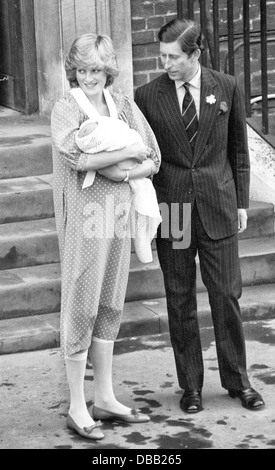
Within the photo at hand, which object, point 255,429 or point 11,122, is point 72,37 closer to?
point 11,122

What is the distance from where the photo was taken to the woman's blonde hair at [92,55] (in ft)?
16.3

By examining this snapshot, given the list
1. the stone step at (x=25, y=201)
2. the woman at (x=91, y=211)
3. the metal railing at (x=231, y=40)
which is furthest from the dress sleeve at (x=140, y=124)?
the metal railing at (x=231, y=40)

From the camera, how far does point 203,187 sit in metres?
5.37

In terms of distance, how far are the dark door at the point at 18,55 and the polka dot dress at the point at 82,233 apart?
133 inches

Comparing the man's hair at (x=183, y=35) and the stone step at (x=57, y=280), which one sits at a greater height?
the man's hair at (x=183, y=35)

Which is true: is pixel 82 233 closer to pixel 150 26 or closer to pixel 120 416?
pixel 120 416

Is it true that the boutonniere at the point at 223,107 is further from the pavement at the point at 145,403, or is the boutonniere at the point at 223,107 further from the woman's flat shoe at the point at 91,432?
the woman's flat shoe at the point at 91,432

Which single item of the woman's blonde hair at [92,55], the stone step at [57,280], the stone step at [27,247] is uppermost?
the woman's blonde hair at [92,55]

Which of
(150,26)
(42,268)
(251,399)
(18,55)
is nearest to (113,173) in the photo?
(251,399)

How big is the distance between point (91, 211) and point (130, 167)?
0.27m

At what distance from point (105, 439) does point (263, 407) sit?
0.83 metres

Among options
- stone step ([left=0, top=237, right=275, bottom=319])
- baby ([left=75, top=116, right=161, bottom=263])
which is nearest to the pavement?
stone step ([left=0, top=237, right=275, bottom=319])

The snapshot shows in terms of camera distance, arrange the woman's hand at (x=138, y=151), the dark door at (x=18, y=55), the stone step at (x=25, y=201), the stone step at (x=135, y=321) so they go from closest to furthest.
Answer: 1. the woman's hand at (x=138, y=151)
2. the stone step at (x=135, y=321)
3. the stone step at (x=25, y=201)
4. the dark door at (x=18, y=55)

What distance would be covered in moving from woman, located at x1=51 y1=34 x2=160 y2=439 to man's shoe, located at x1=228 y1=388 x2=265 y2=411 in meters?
0.74
